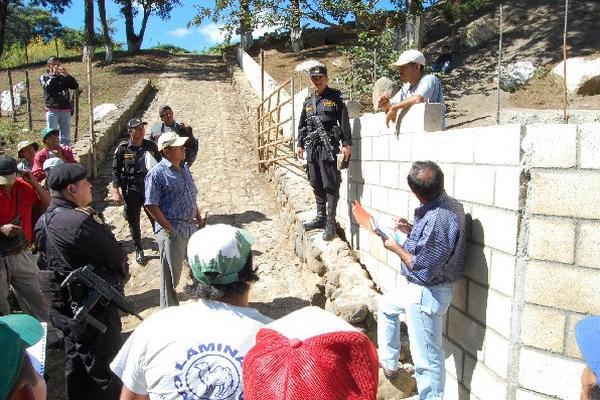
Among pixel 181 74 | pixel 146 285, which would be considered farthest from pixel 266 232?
pixel 181 74

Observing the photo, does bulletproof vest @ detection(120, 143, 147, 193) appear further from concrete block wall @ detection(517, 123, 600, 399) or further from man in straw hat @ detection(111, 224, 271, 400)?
concrete block wall @ detection(517, 123, 600, 399)

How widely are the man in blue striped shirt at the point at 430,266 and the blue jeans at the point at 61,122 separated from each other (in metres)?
7.59

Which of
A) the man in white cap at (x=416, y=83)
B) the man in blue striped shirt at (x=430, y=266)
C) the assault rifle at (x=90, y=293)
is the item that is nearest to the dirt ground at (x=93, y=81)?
the assault rifle at (x=90, y=293)

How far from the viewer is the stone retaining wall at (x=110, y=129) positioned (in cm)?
895

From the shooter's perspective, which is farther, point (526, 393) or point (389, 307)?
point (389, 307)

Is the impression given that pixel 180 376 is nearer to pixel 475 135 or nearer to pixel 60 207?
pixel 60 207

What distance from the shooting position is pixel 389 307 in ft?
10.4

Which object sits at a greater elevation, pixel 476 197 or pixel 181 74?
pixel 181 74

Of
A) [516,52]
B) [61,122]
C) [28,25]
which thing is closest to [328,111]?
[61,122]

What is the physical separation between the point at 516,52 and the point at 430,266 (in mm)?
12334

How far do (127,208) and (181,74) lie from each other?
54.7 ft

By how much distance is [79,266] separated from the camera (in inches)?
120

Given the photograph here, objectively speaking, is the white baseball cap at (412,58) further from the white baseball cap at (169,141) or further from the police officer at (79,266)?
the police officer at (79,266)

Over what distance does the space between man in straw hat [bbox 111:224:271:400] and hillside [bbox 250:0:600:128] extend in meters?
8.78
